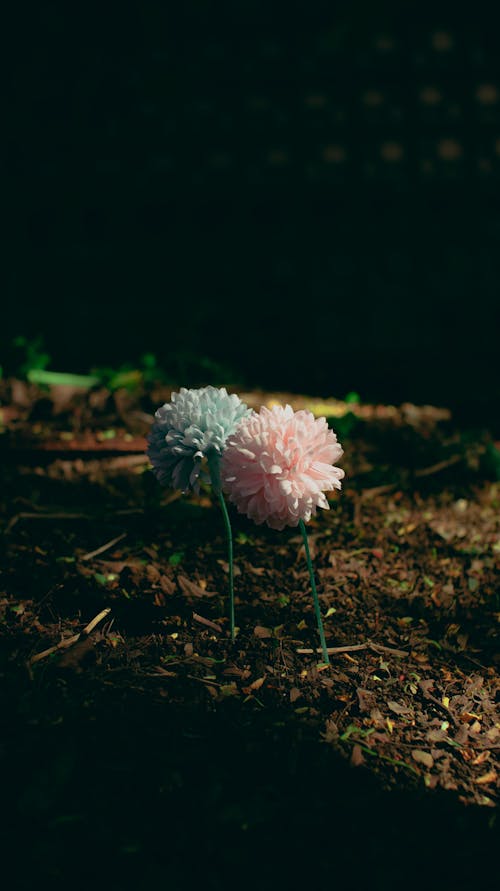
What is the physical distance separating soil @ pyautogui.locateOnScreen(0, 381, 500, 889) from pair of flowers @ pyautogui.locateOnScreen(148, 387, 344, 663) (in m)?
0.39

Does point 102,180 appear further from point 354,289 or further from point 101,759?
point 101,759

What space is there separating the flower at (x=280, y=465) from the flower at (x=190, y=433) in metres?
0.06

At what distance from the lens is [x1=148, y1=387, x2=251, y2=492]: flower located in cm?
165

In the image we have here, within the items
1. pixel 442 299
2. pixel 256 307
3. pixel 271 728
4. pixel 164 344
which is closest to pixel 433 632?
pixel 271 728

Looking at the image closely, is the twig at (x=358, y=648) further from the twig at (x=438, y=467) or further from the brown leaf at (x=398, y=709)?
the twig at (x=438, y=467)

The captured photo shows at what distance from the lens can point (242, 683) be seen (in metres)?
1.75

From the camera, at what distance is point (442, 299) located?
18.0 feet

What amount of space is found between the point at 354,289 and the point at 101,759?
442cm

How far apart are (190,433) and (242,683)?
60cm

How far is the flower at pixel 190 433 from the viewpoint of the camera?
165 centimetres

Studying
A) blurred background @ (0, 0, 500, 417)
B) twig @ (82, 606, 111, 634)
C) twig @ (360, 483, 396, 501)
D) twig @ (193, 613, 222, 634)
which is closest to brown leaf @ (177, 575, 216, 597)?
twig @ (193, 613, 222, 634)

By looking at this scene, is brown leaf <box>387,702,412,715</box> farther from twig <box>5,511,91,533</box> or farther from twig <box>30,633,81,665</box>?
twig <box>5,511,91,533</box>

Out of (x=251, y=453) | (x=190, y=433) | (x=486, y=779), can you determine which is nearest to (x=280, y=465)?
(x=251, y=453)

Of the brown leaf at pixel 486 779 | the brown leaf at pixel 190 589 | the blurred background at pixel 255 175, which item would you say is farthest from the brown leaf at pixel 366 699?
the blurred background at pixel 255 175
